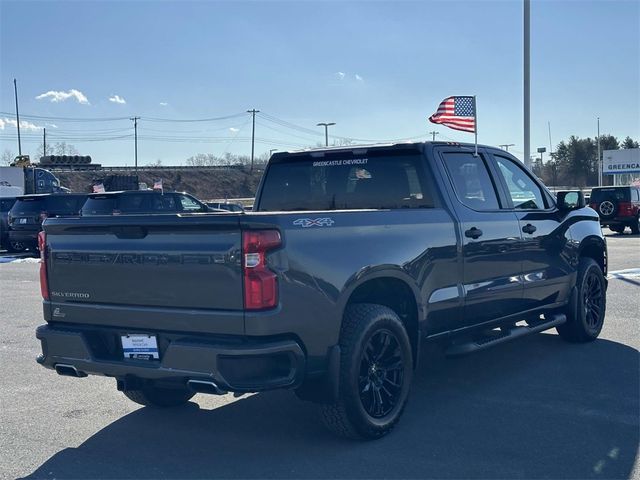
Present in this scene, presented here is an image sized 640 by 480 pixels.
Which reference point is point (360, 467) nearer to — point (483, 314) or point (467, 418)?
point (467, 418)

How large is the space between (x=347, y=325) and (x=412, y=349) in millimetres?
925

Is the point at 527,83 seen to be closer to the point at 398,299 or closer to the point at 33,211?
the point at 33,211

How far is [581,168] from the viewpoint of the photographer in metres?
79.3

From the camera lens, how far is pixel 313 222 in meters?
4.48

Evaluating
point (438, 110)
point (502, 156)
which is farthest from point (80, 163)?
point (502, 156)

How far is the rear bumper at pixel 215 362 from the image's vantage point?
4195mm

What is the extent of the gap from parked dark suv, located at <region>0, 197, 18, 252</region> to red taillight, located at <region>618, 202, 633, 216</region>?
20.4 meters

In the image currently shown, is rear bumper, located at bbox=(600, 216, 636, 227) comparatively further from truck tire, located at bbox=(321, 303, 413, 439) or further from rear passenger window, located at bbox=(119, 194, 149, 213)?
truck tire, located at bbox=(321, 303, 413, 439)

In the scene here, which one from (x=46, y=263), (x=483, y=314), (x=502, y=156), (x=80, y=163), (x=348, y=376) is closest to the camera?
(x=348, y=376)

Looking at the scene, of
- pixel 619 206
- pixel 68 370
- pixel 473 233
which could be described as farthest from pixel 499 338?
pixel 619 206

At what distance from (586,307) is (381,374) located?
145 inches

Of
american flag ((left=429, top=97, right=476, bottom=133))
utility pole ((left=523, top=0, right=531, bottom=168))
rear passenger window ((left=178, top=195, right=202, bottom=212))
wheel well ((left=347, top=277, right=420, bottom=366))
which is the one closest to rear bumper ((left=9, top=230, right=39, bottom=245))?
rear passenger window ((left=178, top=195, right=202, bottom=212))

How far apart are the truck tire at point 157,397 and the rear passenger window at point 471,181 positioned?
275 centimetres

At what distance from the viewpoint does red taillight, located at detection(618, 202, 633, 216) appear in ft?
83.5
